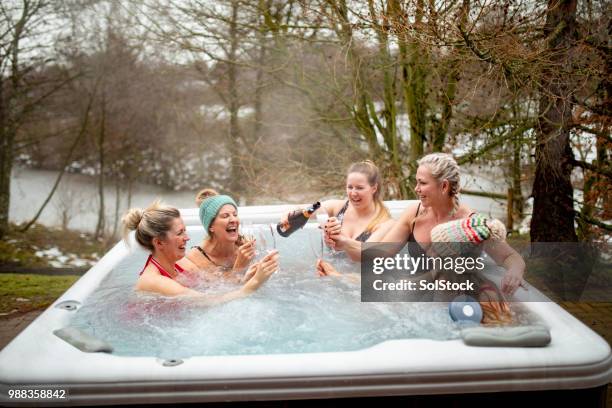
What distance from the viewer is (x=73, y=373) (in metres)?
1.63

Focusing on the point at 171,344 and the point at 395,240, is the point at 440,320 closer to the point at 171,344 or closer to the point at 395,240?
the point at 395,240

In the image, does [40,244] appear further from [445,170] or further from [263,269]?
[445,170]

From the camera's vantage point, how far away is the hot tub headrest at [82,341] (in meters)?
1.76

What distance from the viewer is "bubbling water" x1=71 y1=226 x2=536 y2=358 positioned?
1.96m

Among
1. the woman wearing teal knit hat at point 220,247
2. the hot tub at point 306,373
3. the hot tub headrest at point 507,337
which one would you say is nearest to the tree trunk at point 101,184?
the woman wearing teal knit hat at point 220,247

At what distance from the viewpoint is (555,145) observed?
3471 mm

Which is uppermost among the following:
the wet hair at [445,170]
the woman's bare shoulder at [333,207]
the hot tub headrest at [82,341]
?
the wet hair at [445,170]

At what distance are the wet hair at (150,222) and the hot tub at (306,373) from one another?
0.63m

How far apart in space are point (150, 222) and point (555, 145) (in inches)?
98.5

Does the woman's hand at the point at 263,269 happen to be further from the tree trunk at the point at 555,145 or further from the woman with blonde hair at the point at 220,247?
the tree trunk at the point at 555,145

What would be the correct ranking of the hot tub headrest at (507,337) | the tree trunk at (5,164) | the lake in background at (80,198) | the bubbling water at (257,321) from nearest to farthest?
the hot tub headrest at (507,337) < the bubbling water at (257,321) < the tree trunk at (5,164) < the lake in background at (80,198)

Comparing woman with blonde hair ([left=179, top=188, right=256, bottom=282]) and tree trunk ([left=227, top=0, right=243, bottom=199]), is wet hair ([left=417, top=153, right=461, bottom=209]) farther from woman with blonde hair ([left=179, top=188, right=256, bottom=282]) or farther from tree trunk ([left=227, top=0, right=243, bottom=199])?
tree trunk ([left=227, top=0, right=243, bottom=199])

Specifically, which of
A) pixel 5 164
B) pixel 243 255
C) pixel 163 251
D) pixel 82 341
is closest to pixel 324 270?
pixel 243 255

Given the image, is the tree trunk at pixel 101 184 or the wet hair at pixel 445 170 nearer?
the wet hair at pixel 445 170
